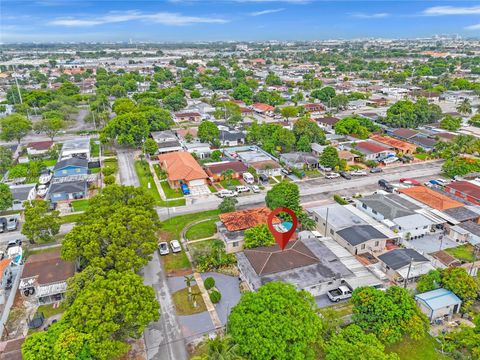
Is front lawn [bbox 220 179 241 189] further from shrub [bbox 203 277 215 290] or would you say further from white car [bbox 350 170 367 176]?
shrub [bbox 203 277 215 290]

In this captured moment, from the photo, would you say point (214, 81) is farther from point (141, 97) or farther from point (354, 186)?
point (354, 186)

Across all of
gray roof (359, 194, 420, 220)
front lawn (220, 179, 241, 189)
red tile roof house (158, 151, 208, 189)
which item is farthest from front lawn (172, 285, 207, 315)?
gray roof (359, 194, 420, 220)

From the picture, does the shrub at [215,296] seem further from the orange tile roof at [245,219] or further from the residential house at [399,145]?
the residential house at [399,145]

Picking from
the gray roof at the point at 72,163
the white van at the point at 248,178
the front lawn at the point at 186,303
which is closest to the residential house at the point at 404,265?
the front lawn at the point at 186,303

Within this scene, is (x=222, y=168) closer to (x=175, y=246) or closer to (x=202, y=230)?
(x=202, y=230)

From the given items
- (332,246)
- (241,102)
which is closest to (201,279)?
(332,246)

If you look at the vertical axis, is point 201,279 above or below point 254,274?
below

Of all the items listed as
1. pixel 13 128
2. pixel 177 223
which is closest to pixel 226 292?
pixel 177 223
